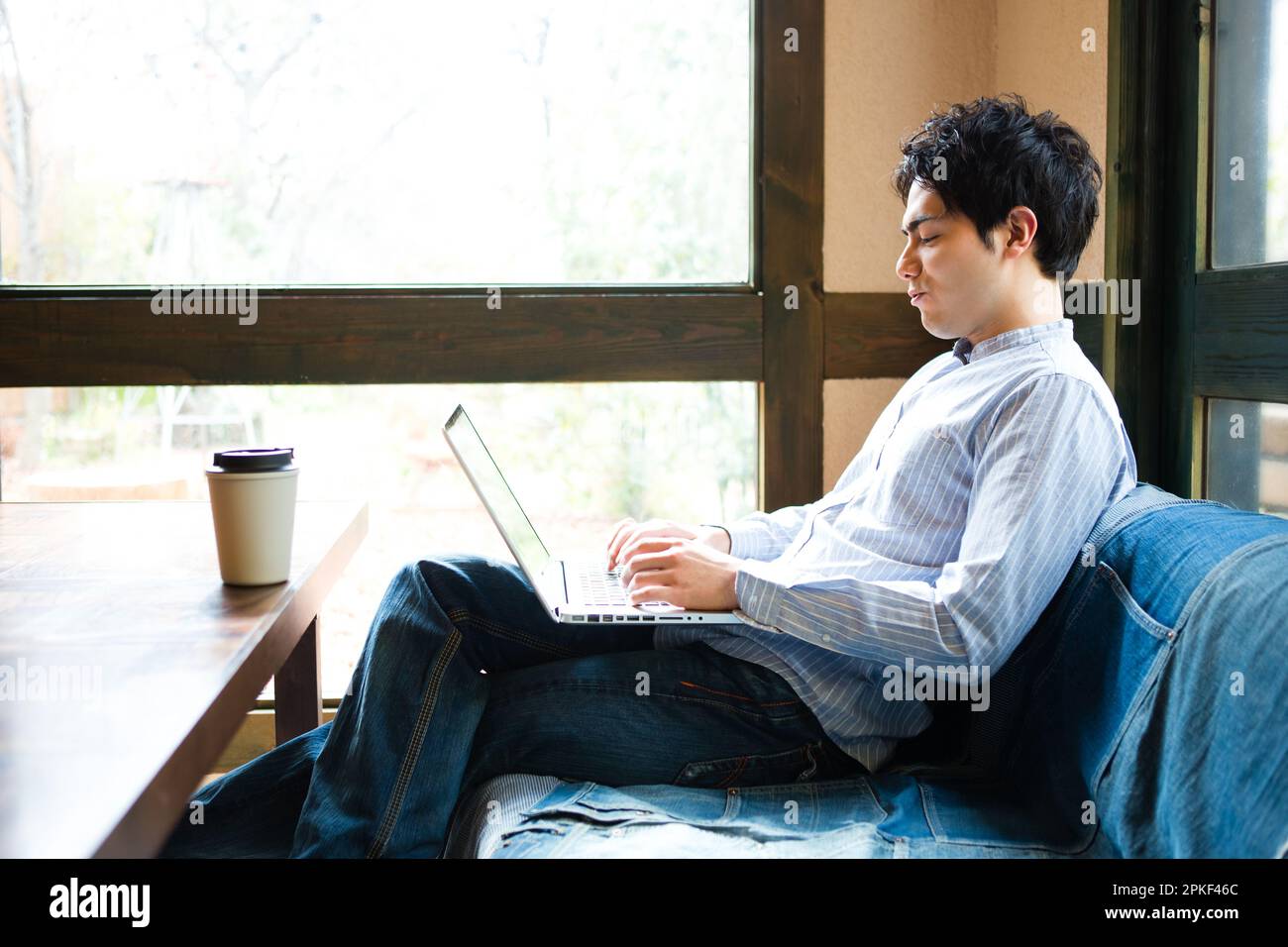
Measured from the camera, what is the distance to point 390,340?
2.41 meters

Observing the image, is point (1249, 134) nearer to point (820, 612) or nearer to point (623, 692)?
point (820, 612)

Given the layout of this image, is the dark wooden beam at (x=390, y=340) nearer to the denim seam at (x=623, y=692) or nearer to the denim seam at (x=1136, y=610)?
the denim seam at (x=623, y=692)

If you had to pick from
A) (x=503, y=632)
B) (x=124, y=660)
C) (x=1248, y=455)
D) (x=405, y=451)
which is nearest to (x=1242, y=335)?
(x=1248, y=455)

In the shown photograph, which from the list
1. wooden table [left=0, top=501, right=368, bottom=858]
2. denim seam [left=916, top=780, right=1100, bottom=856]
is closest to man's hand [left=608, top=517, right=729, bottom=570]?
wooden table [left=0, top=501, right=368, bottom=858]

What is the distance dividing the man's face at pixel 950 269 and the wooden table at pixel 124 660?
2.90 feet

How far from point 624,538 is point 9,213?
65.5 inches

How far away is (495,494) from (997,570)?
27.4 inches

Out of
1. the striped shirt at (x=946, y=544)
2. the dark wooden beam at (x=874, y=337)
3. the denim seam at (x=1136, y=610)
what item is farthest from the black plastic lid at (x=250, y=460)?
the dark wooden beam at (x=874, y=337)

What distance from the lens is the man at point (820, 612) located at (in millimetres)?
1270

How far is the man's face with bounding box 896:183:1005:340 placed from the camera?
58.7 inches

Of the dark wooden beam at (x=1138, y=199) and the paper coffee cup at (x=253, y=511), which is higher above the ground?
the dark wooden beam at (x=1138, y=199)

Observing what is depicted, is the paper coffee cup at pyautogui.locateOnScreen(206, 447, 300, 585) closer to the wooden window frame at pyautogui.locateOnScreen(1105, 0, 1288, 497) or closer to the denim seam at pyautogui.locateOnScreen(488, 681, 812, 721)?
the denim seam at pyautogui.locateOnScreen(488, 681, 812, 721)

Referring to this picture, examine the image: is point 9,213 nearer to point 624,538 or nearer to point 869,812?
point 624,538
